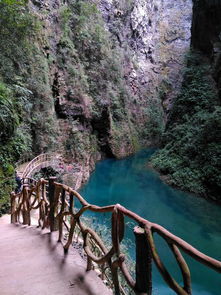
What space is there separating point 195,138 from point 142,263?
557 inches

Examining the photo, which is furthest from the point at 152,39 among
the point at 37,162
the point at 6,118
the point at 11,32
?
the point at 6,118

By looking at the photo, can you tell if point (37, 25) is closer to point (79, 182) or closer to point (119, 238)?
point (79, 182)

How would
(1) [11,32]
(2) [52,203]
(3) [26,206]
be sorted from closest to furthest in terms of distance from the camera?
(2) [52,203]
(3) [26,206]
(1) [11,32]

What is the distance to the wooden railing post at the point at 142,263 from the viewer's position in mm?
1649

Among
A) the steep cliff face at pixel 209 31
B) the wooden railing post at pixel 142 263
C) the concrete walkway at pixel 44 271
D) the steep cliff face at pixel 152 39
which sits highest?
the steep cliff face at pixel 152 39

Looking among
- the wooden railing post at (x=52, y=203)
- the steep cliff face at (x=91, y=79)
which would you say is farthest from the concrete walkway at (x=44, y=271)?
the steep cliff face at (x=91, y=79)

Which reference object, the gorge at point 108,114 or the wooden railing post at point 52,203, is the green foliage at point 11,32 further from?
the wooden railing post at point 52,203

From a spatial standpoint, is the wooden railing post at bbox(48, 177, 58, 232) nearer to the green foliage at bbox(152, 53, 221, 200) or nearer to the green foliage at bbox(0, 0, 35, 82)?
the green foliage at bbox(0, 0, 35, 82)

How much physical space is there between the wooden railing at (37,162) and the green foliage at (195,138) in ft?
24.1

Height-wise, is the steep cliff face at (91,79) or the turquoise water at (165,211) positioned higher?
the steep cliff face at (91,79)

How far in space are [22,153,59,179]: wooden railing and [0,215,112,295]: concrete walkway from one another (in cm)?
607

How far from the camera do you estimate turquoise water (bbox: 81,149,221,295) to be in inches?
276

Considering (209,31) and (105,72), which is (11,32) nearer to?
(105,72)

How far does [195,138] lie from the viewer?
1480cm
